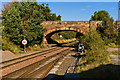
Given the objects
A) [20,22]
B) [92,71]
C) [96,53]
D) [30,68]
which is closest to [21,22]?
[20,22]

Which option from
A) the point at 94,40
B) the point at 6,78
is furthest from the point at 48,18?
the point at 6,78

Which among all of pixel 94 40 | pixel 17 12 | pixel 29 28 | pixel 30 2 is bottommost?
pixel 94 40

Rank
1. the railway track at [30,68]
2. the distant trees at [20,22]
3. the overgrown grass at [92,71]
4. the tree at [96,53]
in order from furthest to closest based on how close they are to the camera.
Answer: the distant trees at [20,22] < the tree at [96,53] < the railway track at [30,68] < the overgrown grass at [92,71]

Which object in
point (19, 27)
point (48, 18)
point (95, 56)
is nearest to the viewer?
point (95, 56)

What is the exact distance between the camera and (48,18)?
58531 mm

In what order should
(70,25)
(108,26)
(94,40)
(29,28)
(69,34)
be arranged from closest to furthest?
(94,40)
(29,28)
(108,26)
(70,25)
(69,34)

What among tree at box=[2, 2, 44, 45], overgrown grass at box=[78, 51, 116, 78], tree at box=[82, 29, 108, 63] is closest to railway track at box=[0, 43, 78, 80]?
overgrown grass at box=[78, 51, 116, 78]

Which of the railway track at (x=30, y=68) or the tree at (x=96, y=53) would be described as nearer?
the railway track at (x=30, y=68)

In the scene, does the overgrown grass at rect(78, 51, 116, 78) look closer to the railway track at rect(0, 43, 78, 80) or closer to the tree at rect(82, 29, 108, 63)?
the tree at rect(82, 29, 108, 63)

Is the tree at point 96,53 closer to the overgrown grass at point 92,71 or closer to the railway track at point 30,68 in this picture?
the overgrown grass at point 92,71

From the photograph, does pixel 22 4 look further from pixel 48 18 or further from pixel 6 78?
pixel 48 18

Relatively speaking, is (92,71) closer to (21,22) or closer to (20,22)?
(20,22)

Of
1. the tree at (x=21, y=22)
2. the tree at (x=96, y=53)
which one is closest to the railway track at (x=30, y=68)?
the tree at (x=96, y=53)

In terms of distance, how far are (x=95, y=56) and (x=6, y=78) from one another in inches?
250
